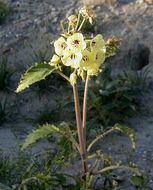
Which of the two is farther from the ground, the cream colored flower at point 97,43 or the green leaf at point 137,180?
the cream colored flower at point 97,43

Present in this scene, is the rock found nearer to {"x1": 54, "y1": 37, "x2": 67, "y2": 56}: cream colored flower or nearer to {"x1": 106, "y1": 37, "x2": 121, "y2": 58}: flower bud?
{"x1": 106, "y1": 37, "x2": 121, "y2": 58}: flower bud

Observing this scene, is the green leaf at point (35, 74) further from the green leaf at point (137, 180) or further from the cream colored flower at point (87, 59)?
the green leaf at point (137, 180)

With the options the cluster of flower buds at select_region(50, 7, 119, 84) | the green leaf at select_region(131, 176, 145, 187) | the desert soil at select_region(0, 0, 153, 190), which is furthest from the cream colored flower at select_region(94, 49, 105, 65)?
the desert soil at select_region(0, 0, 153, 190)

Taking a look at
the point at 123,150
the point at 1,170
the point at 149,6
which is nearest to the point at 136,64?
the point at 149,6

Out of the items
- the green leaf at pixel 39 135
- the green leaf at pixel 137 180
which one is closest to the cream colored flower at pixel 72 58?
the green leaf at pixel 39 135

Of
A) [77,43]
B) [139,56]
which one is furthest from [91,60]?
[139,56]

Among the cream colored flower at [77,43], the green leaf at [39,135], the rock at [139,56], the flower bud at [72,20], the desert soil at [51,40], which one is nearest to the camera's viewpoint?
the cream colored flower at [77,43]

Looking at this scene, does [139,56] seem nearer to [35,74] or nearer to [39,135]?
[39,135]
